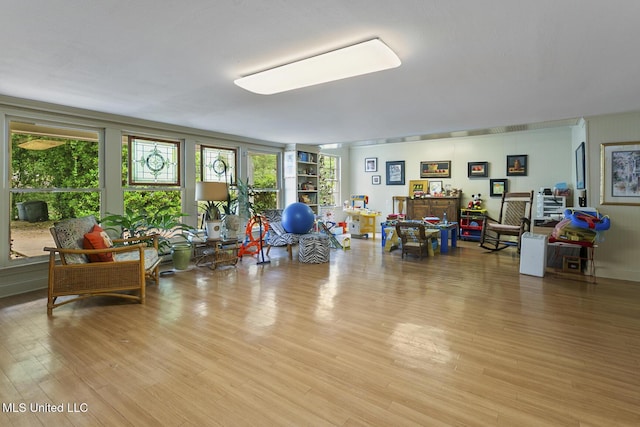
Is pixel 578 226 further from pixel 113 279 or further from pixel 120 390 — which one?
pixel 113 279

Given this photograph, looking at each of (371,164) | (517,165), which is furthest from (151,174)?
(517,165)

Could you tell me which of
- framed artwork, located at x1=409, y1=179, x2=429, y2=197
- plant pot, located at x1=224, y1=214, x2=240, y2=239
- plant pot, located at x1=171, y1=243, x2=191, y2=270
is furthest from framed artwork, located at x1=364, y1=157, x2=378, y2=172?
plant pot, located at x1=171, y1=243, x2=191, y2=270

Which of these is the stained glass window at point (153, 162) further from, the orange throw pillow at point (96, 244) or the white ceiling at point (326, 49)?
the orange throw pillow at point (96, 244)

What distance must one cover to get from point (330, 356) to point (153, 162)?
4524mm

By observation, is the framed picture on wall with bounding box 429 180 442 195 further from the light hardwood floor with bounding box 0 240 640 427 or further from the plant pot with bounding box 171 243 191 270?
the plant pot with bounding box 171 243 191 270

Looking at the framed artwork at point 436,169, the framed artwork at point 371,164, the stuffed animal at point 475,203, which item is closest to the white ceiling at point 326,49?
the stuffed animal at point 475,203

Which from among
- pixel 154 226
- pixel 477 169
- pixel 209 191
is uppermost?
pixel 477 169

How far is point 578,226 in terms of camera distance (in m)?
4.32

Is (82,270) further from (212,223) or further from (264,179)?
(264,179)

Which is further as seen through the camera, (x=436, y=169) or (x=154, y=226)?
(x=436, y=169)

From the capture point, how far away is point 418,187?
28.7 ft

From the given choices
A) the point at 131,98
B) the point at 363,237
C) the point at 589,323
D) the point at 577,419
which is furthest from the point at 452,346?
the point at 363,237

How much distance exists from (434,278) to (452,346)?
2081 mm

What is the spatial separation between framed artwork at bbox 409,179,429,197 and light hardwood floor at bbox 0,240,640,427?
4.70m
